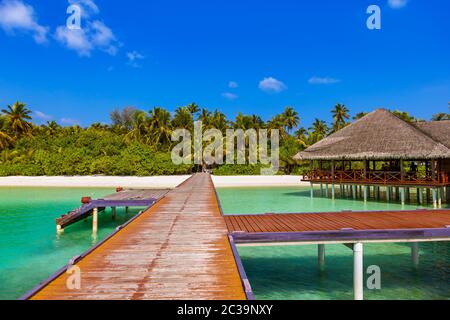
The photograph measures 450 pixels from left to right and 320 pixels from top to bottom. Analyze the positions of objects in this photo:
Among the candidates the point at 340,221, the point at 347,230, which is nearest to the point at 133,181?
the point at 340,221

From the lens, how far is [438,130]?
77.9 ft

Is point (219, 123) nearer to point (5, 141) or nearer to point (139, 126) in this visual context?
point (139, 126)

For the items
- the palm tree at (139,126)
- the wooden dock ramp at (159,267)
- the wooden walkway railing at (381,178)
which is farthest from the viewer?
the palm tree at (139,126)

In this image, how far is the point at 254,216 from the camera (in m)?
10.2

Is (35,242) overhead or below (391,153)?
below

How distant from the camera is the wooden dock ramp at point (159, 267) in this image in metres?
4.24

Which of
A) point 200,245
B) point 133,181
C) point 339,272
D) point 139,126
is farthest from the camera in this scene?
point 139,126

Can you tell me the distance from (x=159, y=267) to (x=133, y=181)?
36.2 m

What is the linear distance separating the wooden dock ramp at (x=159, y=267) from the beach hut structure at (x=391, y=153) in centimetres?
1721

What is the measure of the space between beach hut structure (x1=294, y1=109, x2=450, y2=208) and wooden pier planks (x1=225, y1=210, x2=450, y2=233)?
1078 cm

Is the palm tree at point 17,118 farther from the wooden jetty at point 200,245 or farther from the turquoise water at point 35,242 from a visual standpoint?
the wooden jetty at point 200,245

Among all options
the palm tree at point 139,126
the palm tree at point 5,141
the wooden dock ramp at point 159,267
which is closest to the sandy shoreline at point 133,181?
the palm tree at point 5,141

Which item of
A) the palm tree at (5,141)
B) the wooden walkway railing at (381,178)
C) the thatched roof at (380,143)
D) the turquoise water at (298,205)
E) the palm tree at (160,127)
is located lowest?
the turquoise water at (298,205)
